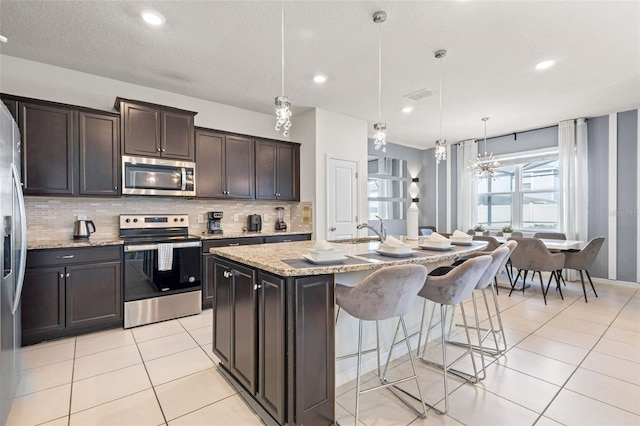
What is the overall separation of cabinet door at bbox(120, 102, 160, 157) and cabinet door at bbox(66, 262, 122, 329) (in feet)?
4.32

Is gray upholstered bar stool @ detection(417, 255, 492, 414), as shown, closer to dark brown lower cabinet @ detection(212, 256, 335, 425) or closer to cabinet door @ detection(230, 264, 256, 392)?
dark brown lower cabinet @ detection(212, 256, 335, 425)

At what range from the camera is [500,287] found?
5039 mm

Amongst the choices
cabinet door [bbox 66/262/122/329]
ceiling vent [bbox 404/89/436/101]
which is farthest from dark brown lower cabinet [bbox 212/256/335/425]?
ceiling vent [bbox 404/89/436/101]

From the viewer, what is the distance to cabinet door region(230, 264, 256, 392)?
1.89m

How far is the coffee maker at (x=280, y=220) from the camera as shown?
4988mm

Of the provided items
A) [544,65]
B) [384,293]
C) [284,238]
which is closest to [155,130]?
[284,238]

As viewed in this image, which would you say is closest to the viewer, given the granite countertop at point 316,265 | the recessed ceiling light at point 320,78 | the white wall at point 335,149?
the granite countertop at point 316,265

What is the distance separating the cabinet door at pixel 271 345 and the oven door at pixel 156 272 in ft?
7.02

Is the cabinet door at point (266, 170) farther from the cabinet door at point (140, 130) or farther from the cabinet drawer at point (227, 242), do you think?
the cabinet door at point (140, 130)

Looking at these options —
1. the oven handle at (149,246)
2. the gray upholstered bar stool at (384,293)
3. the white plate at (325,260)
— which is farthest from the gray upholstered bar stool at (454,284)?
the oven handle at (149,246)

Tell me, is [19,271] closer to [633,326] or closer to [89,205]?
[89,205]

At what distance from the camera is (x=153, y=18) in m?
2.49

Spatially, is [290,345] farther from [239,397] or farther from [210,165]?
[210,165]

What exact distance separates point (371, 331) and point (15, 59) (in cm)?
445
